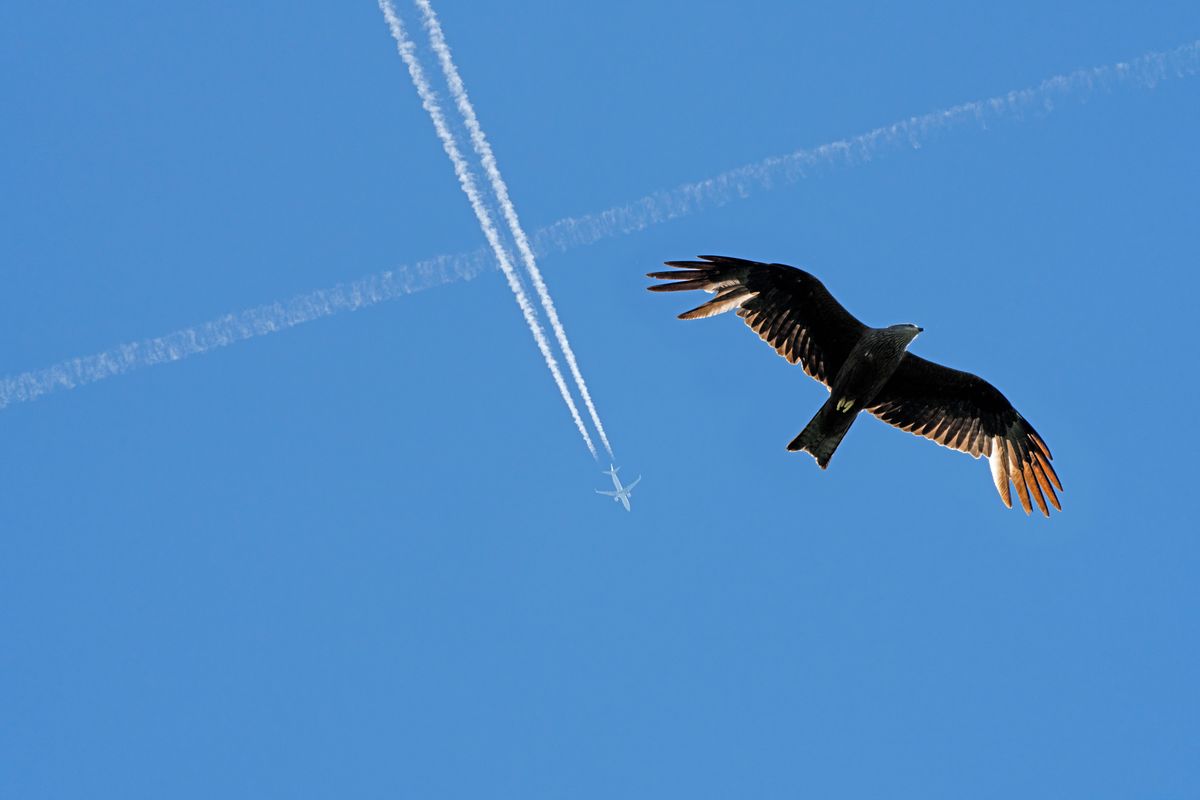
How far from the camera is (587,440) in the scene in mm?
41312

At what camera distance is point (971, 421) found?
36156mm

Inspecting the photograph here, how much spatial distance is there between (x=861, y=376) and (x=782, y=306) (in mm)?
2566

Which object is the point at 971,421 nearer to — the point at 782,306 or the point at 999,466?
the point at 999,466

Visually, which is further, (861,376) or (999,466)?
(999,466)

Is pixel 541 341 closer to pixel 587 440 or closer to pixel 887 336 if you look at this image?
pixel 587 440

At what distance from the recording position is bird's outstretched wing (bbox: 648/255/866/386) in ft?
111

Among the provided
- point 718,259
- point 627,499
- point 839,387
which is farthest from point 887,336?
point 627,499

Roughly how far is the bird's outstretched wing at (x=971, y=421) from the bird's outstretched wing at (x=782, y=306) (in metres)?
1.79

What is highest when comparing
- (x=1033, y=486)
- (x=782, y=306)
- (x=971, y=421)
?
(x=782, y=306)

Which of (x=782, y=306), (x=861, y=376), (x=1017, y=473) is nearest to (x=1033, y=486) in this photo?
(x=1017, y=473)

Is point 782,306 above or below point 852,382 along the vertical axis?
above

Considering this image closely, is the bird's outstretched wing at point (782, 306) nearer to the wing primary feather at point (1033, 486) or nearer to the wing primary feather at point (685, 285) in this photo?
the wing primary feather at point (685, 285)

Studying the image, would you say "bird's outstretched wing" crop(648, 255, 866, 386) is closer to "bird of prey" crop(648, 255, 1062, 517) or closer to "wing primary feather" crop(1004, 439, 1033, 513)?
"bird of prey" crop(648, 255, 1062, 517)

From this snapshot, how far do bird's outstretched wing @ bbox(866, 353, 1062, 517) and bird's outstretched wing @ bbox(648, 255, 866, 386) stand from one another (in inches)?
70.5
